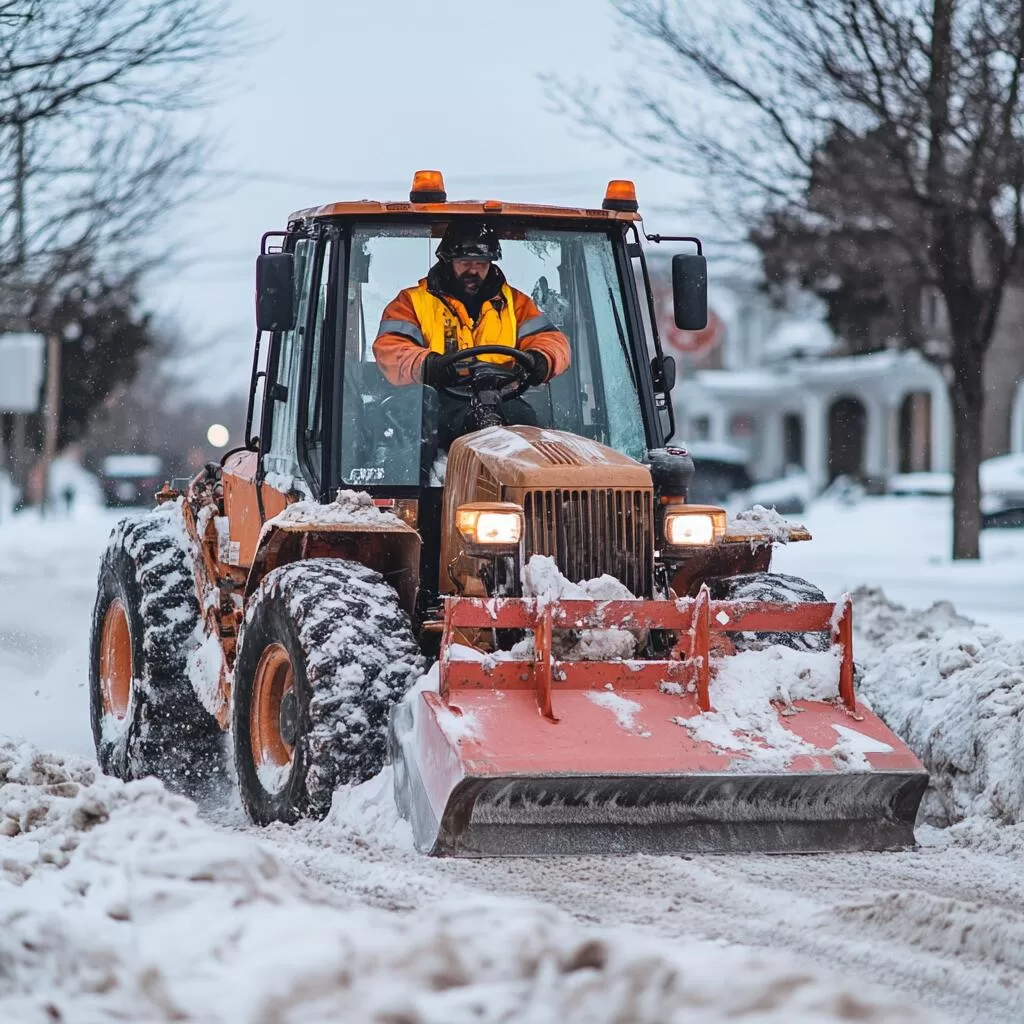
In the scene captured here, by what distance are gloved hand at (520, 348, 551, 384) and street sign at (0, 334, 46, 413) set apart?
2338 centimetres

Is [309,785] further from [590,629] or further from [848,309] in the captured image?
[848,309]

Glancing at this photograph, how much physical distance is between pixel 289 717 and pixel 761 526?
7.08 feet

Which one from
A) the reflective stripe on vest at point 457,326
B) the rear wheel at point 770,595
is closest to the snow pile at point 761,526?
the rear wheel at point 770,595

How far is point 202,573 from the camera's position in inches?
336

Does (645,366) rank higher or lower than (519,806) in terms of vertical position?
higher

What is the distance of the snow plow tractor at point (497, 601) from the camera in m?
6.05

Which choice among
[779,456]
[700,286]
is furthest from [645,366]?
[779,456]

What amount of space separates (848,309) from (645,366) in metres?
23.9

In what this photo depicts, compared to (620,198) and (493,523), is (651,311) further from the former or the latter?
(493,523)

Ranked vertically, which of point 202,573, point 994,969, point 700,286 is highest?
point 700,286

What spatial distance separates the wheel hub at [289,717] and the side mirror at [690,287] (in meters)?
2.21

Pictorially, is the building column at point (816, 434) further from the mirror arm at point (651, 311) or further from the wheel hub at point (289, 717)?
the wheel hub at point (289, 717)

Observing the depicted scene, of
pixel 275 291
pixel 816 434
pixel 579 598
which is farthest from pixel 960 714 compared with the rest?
pixel 816 434

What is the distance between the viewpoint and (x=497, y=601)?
20.4ft
